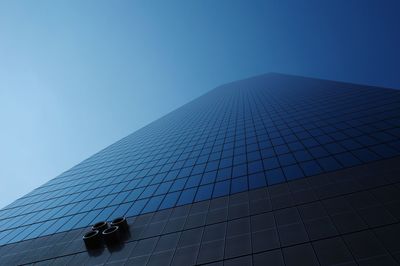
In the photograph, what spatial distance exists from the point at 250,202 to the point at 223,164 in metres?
9.55

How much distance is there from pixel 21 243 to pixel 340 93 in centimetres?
4678

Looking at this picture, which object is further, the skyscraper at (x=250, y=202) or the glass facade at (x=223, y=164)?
the glass facade at (x=223, y=164)

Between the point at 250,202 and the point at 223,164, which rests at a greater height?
the point at 250,202

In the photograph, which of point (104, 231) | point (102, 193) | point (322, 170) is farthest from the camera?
point (102, 193)

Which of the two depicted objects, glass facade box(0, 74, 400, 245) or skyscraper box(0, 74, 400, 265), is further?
glass facade box(0, 74, 400, 245)

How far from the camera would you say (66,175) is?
4656 centimetres

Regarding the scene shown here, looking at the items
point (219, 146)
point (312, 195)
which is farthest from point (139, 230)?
point (219, 146)

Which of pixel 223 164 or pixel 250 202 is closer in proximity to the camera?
pixel 250 202

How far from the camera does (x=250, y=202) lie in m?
18.5

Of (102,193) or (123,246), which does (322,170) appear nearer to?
(123,246)

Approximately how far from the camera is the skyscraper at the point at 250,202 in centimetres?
1325

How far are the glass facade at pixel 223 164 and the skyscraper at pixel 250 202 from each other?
0.51 feet

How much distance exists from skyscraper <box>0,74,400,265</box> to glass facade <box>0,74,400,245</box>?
0.51 feet

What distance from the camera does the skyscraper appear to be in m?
13.2
